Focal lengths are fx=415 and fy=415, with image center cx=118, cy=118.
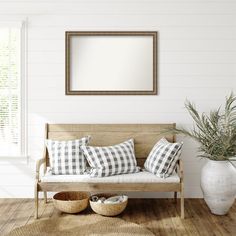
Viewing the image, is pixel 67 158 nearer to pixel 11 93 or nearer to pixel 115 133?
pixel 115 133

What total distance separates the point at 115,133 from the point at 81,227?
1279 mm

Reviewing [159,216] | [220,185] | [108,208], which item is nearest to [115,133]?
[108,208]

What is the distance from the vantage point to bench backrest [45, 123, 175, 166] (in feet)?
15.8

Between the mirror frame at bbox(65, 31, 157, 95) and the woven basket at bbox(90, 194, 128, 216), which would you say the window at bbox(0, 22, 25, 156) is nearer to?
the mirror frame at bbox(65, 31, 157, 95)

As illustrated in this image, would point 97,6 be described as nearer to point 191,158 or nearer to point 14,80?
point 14,80

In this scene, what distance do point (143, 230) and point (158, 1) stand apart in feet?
8.59

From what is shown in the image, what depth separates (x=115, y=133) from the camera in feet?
15.9

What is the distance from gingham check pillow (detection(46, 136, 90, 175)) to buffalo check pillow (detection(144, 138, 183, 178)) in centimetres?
77

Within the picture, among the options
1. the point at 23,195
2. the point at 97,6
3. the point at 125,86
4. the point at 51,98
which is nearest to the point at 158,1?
the point at 97,6

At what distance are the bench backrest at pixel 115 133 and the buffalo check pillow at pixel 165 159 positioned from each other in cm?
34

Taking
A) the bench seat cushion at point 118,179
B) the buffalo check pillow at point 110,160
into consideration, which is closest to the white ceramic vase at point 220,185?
the bench seat cushion at point 118,179

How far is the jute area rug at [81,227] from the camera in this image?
149 inches

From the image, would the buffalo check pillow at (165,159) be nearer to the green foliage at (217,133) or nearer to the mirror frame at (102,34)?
the green foliage at (217,133)

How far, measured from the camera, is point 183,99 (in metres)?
4.93
